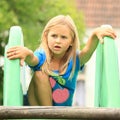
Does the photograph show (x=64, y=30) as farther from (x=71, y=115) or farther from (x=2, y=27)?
(x=2, y=27)

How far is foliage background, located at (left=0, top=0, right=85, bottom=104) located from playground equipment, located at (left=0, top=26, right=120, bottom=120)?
8.61m

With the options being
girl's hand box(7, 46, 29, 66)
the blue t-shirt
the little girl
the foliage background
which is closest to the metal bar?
girl's hand box(7, 46, 29, 66)

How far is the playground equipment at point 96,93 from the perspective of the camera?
299cm

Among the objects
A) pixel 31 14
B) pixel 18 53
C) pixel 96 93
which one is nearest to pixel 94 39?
pixel 96 93

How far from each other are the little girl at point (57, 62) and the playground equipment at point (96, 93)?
Answer: 12 cm

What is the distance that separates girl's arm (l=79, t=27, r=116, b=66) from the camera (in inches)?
148

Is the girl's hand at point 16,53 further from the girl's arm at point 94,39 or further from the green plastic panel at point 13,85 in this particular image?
the girl's arm at point 94,39

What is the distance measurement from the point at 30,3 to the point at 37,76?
1099 cm

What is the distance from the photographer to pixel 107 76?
11.7 feet

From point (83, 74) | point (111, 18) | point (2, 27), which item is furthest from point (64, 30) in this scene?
point (83, 74)

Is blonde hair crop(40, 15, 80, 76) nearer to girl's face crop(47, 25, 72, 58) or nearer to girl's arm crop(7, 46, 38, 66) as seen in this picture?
girl's face crop(47, 25, 72, 58)

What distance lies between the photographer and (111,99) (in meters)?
3.51

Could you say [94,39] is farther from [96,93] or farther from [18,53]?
[18,53]

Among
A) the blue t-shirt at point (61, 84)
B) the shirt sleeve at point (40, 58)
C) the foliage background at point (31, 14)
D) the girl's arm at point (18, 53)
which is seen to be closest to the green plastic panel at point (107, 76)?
the blue t-shirt at point (61, 84)
